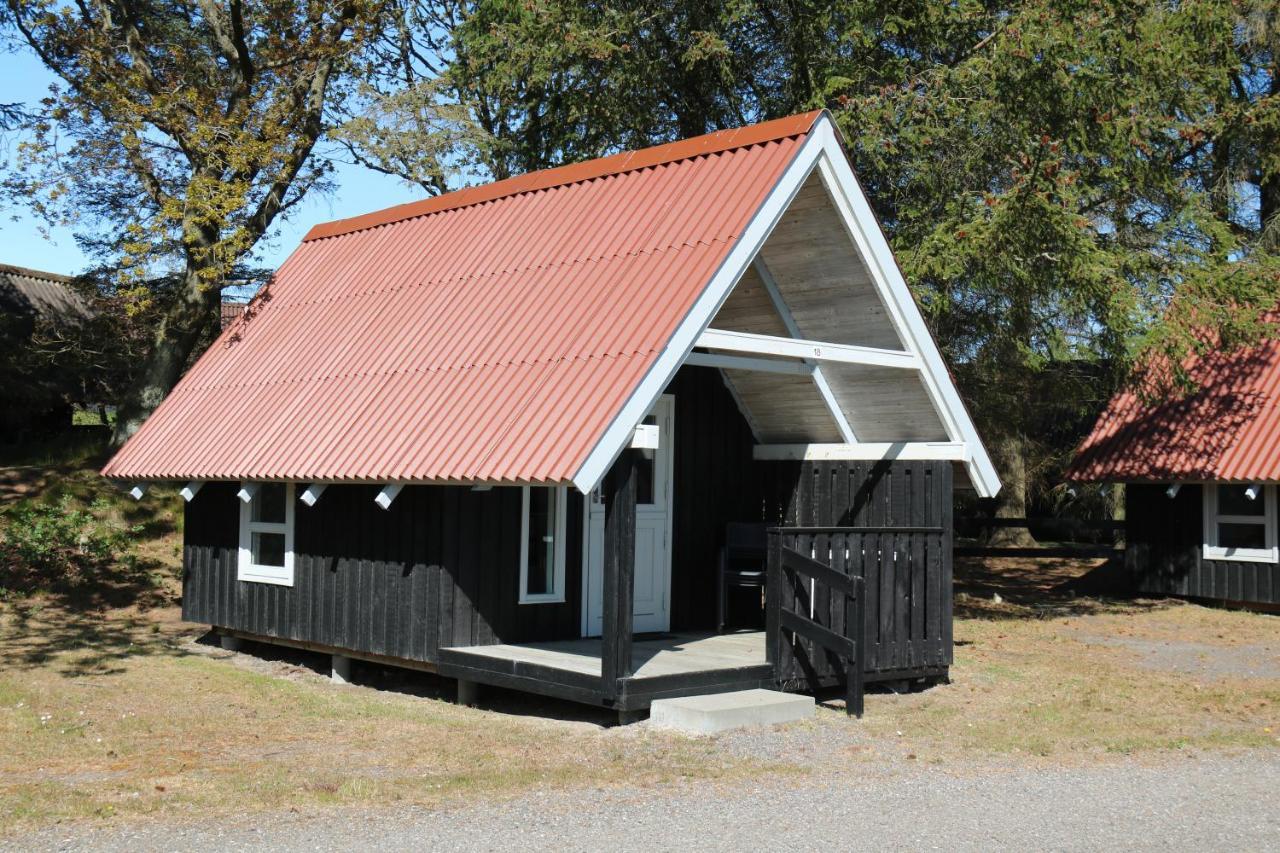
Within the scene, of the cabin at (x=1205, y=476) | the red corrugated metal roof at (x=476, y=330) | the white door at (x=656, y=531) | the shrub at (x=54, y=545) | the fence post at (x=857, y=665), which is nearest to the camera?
the red corrugated metal roof at (x=476, y=330)

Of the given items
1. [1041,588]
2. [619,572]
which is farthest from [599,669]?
[1041,588]

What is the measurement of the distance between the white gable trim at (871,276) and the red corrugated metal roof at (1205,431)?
805 cm

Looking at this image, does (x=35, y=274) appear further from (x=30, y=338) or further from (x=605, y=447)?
(x=605, y=447)

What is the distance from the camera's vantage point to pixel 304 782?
832 centimetres

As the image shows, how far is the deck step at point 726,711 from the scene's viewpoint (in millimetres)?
9930

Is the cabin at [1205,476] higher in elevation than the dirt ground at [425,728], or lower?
higher

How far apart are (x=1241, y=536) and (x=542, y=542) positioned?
42.8 feet

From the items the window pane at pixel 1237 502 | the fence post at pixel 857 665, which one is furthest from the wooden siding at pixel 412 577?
the window pane at pixel 1237 502

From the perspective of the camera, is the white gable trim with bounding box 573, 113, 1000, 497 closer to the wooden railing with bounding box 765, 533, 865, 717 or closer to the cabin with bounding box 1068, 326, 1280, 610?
the wooden railing with bounding box 765, 533, 865, 717

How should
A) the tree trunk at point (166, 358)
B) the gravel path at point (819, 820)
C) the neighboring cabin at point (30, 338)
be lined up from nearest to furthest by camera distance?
the gravel path at point (819, 820)
the tree trunk at point (166, 358)
the neighboring cabin at point (30, 338)

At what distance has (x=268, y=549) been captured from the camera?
1395 centimetres

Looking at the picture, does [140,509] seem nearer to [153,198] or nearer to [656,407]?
[153,198]

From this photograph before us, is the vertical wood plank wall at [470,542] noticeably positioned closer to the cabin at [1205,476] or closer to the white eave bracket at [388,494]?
the white eave bracket at [388,494]

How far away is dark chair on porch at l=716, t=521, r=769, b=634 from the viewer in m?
13.6
